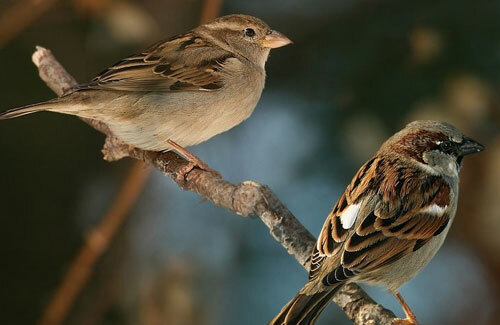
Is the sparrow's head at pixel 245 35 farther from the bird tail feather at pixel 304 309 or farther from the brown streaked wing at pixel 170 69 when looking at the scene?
the bird tail feather at pixel 304 309

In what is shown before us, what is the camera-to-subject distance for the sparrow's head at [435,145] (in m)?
3.69

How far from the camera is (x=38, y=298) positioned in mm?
5223

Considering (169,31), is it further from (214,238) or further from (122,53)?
(214,238)

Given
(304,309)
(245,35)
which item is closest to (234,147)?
(245,35)

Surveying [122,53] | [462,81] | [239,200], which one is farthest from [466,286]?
[122,53]

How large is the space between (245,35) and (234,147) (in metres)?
0.90

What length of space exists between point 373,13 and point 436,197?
5.17 feet

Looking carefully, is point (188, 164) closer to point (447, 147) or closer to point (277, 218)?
point (277, 218)

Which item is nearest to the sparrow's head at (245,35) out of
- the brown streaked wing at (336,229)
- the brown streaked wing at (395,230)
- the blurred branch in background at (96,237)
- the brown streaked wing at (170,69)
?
the brown streaked wing at (170,69)

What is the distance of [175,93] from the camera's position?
13.8 ft

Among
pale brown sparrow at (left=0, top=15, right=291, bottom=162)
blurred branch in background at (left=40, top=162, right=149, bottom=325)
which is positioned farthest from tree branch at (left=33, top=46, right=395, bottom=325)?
pale brown sparrow at (left=0, top=15, right=291, bottom=162)

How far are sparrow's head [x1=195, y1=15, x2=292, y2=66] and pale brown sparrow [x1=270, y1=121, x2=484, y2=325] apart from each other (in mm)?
1022

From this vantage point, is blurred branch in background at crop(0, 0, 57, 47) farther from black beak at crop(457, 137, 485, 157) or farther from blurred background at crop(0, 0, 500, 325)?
black beak at crop(457, 137, 485, 157)

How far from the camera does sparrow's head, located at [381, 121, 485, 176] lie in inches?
145
